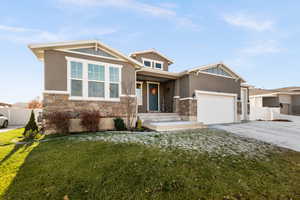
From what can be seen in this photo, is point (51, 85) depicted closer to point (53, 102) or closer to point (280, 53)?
point (53, 102)

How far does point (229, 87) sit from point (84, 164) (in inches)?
448

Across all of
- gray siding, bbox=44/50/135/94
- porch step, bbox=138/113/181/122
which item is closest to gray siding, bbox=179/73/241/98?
porch step, bbox=138/113/181/122

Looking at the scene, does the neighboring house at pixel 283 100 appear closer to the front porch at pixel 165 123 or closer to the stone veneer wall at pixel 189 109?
the stone veneer wall at pixel 189 109

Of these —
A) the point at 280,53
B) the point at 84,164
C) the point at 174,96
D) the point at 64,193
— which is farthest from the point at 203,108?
the point at 280,53

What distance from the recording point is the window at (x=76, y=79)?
6461 mm

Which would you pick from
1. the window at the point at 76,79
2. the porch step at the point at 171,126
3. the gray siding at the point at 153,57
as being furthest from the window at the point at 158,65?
the window at the point at 76,79

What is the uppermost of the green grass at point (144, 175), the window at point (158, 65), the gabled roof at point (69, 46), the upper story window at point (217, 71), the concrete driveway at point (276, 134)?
the window at point (158, 65)

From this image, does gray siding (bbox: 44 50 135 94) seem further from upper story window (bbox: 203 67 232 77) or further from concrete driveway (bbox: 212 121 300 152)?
concrete driveway (bbox: 212 121 300 152)

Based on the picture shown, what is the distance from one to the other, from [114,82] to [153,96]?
4.21m

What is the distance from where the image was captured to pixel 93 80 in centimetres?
687

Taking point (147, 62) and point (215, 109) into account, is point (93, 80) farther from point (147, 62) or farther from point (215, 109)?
point (215, 109)

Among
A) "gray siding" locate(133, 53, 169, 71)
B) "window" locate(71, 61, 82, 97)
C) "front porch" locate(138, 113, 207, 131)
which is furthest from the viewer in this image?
"gray siding" locate(133, 53, 169, 71)

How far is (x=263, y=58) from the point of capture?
14.0m

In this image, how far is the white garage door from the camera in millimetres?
9039
